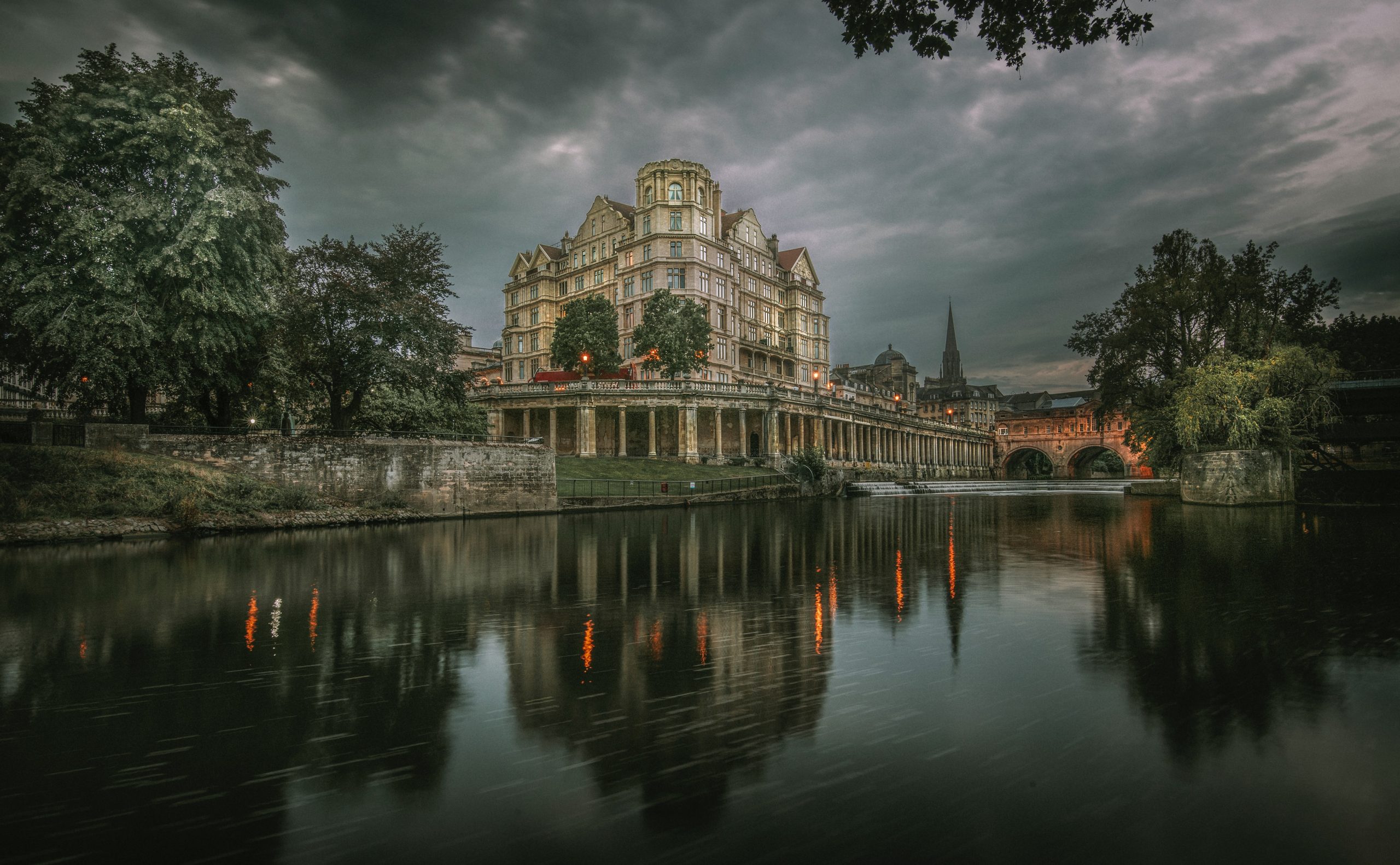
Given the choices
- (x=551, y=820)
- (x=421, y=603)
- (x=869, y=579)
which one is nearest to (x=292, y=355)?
(x=421, y=603)

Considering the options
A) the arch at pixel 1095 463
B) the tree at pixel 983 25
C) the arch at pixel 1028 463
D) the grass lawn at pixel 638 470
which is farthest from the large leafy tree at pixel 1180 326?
the arch at pixel 1028 463

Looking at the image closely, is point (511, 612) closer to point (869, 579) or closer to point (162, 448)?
point (869, 579)

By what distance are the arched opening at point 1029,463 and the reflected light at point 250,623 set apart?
130430mm

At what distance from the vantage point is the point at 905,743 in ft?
14.6

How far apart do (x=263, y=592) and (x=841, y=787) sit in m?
10.5

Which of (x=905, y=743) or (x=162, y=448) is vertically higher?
(x=162, y=448)

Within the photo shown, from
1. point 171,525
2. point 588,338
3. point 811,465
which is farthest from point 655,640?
point 588,338

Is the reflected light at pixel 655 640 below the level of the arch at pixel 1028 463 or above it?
below

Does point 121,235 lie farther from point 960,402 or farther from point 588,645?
point 960,402

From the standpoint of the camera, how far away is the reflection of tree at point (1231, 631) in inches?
199

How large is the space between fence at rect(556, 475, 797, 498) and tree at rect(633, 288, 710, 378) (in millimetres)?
20307

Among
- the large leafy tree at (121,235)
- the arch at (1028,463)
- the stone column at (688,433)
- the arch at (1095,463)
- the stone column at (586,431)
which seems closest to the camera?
the large leafy tree at (121,235)

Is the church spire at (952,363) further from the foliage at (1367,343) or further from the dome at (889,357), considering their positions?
the foliage at (1367,343)

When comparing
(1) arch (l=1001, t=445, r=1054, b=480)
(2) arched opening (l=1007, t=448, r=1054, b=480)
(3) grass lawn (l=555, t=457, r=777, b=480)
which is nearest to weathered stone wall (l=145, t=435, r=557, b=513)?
(3) grass lawn (l=555, t=457, r=777, b=480)
